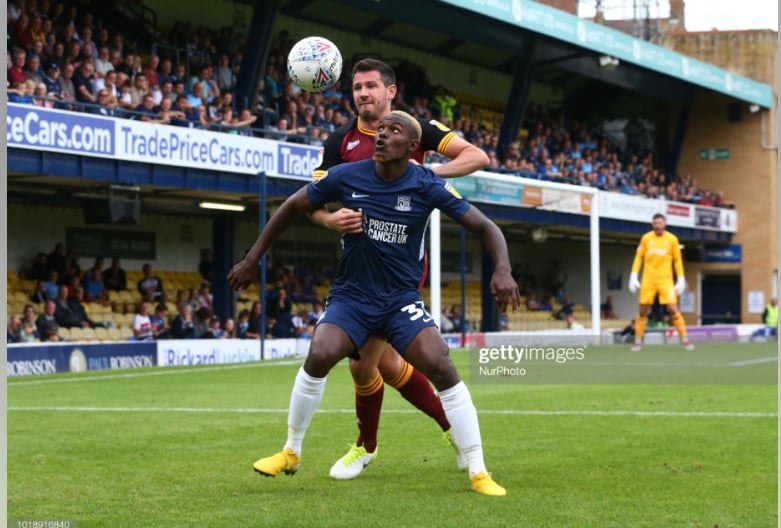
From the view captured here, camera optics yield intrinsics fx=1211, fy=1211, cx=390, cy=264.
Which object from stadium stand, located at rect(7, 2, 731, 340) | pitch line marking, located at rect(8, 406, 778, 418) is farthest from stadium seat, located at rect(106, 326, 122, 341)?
pitch line marking, located at rect(8, 406, 778, 418)

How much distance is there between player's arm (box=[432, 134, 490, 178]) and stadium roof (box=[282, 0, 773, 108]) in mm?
22323

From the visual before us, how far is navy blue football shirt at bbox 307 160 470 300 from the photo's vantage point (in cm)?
655

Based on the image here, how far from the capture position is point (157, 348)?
21.2 metres

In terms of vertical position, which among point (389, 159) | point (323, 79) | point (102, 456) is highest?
point (323, 79)

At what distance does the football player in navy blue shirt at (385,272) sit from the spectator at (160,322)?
1701 centimetres

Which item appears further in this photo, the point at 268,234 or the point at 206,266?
the point at 206,266

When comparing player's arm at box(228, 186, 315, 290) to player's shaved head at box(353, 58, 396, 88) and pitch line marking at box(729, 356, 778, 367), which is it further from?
pitch line marking at box(729, 356, 778, 367)

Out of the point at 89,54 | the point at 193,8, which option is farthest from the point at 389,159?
the point at 193,8

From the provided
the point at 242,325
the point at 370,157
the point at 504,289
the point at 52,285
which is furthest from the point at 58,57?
the point at 504,289

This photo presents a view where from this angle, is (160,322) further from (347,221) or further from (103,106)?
(347,221)

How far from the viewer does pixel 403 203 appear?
656 cm

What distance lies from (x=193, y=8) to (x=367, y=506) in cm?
2485

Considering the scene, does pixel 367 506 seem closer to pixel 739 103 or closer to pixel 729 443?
pixel 729 443

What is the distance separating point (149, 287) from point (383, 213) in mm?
19499
